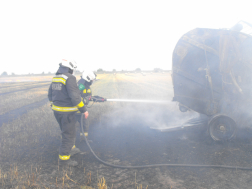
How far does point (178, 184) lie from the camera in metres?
2.78

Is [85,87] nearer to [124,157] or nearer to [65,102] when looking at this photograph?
[65,102]

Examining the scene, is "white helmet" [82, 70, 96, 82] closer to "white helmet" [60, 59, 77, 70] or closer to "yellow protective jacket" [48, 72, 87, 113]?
"white helmet" [60, 59, 77, 70]

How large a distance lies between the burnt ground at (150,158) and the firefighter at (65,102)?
42cm

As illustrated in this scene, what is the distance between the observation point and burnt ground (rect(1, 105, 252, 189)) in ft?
9.50

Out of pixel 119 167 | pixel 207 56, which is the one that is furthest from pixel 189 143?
pixel 207 56

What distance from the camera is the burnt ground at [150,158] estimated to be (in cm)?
289

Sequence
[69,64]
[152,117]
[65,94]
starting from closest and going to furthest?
[65,94] < [69,64] < [152,117]

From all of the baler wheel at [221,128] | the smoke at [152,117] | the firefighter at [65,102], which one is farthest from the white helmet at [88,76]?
the baler wheel at [221,128]

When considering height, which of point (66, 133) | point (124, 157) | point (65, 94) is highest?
point (65, 94)

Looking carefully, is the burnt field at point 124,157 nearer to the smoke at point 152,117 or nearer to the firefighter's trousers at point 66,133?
the smoke at point 152,117

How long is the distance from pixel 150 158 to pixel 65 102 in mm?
2207

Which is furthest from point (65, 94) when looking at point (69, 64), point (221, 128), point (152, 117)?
point (152, 117)

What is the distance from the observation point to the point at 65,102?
349 cm

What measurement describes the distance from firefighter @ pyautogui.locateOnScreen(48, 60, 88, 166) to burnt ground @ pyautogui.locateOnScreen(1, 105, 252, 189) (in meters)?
0.42
